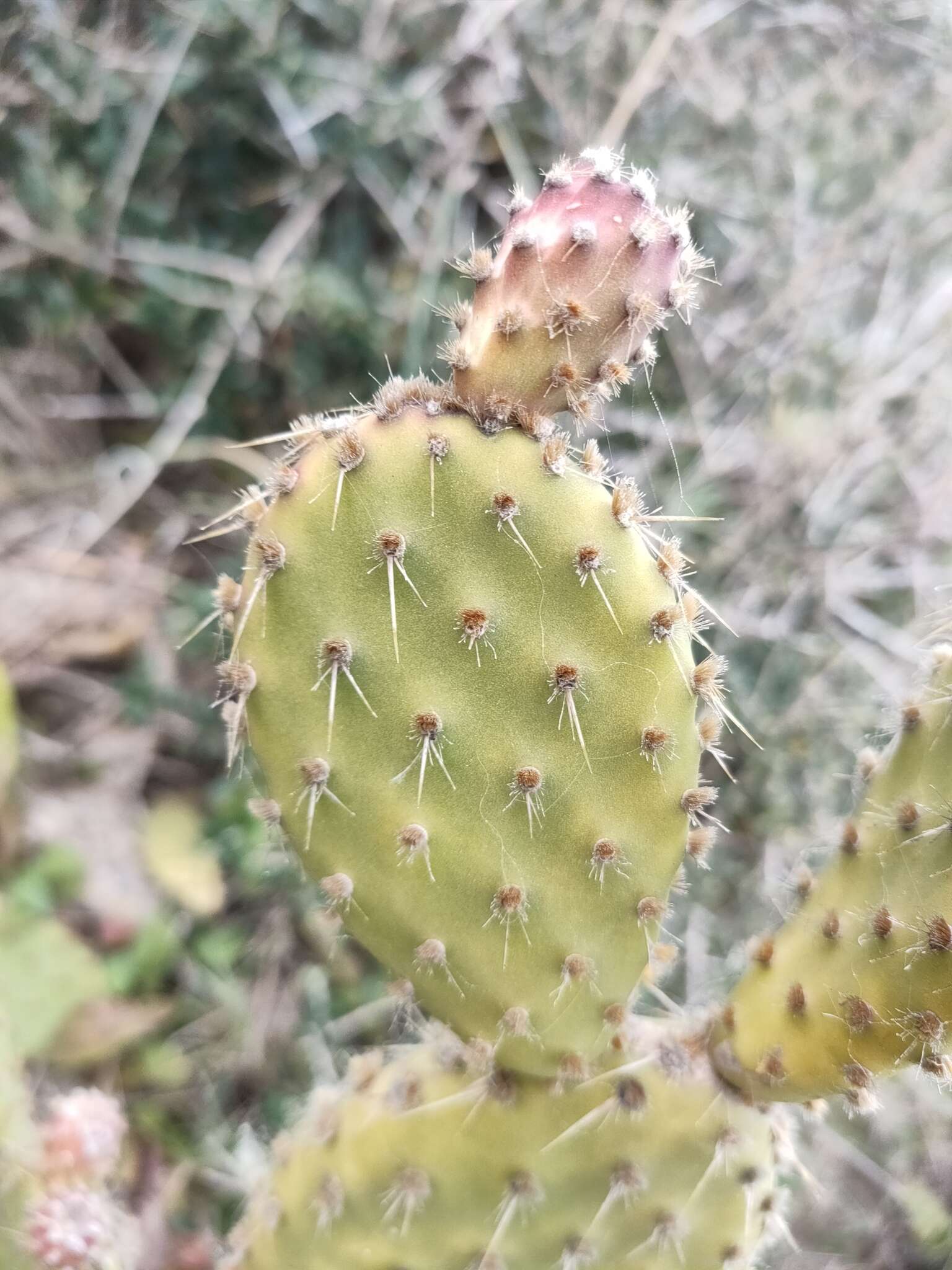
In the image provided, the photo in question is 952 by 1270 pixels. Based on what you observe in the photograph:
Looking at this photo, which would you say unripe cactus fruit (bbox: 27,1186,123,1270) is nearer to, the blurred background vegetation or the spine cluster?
the spine cluster

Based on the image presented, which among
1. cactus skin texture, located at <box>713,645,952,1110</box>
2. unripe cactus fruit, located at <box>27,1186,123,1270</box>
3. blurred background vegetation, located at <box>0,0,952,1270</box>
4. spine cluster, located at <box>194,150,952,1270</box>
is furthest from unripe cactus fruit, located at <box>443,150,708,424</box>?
blurred background vegetation, located at <box>0,0,952,1270</box>

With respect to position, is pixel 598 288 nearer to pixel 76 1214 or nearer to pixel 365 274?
pixel 76 1214

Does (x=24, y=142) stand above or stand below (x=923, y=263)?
below

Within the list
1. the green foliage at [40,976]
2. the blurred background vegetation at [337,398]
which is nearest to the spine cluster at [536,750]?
the blurred background vegetation at [337,398]

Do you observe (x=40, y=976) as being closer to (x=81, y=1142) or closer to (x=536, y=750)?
(x=81, y=1142)

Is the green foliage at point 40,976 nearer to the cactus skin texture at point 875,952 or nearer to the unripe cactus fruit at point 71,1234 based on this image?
the unripe cactus fruit at point 71,1234

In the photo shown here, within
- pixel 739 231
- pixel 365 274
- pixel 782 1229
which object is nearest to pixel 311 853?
pixel 782 1229

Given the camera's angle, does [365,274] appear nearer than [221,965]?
No

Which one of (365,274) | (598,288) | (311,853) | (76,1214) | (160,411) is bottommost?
(76,1214)
